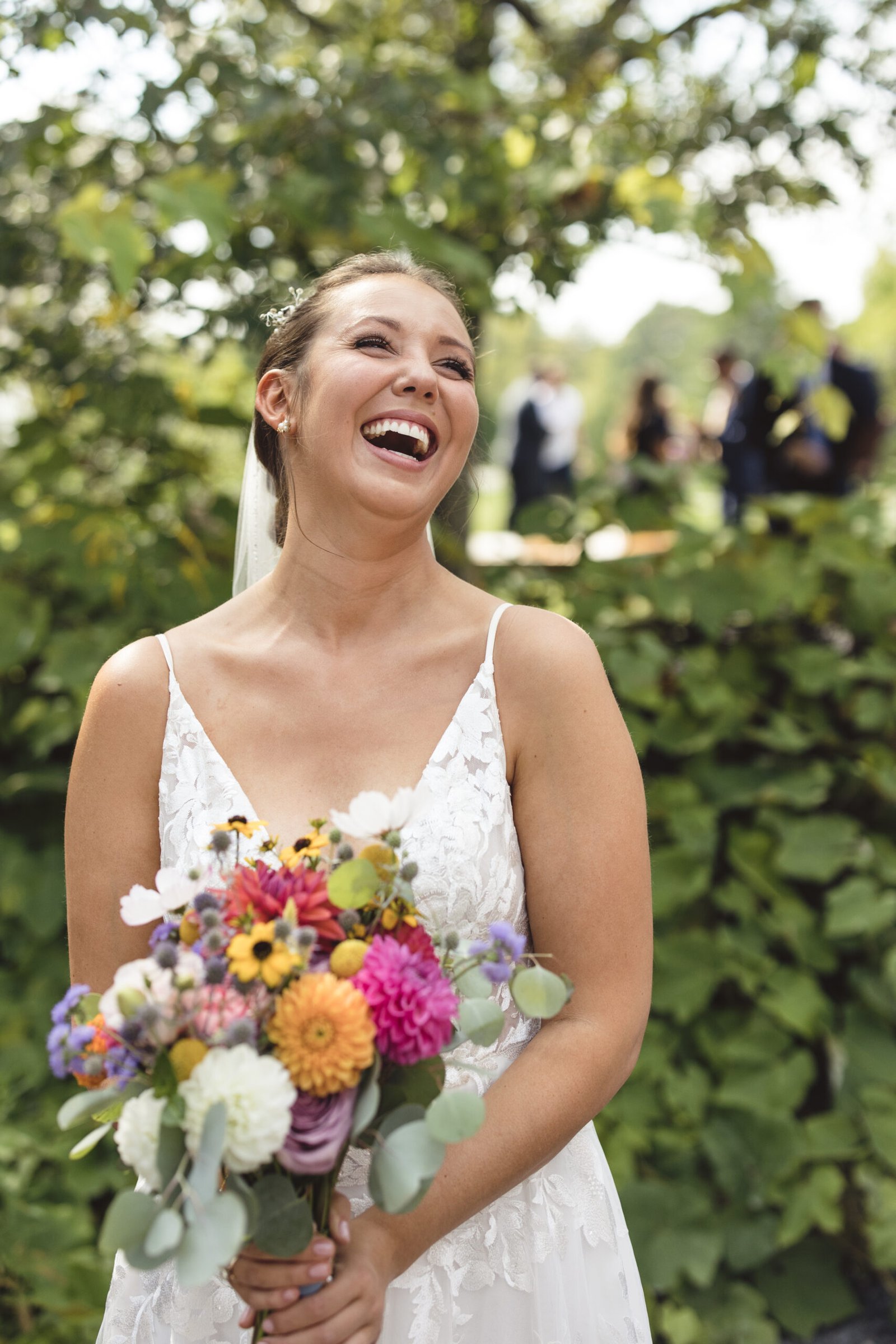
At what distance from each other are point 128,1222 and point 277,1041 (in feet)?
0.72

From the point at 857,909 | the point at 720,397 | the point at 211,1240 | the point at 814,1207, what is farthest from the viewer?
the point at 720,397

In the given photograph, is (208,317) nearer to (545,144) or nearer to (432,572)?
(545,144)

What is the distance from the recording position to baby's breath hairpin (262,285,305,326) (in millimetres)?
2047

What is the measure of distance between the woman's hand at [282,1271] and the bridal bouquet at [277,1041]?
0.08 metres

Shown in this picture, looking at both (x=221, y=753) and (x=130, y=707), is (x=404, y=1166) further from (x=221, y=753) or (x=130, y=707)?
(x=130, y=707)

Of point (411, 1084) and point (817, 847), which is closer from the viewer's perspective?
point (411, 1084)

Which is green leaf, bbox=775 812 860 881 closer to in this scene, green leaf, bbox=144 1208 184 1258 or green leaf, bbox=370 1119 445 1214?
green leaf, bbox=370 1119 445 1214

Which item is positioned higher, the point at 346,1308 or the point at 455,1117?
the point at 455,1117

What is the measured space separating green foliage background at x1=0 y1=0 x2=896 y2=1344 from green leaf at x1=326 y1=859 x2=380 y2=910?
212cm

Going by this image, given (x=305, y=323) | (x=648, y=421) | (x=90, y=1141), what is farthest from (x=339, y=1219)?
(x=648, y=421)

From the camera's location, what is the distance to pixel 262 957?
1143 millimetres

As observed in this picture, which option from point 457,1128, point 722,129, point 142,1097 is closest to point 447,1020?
point 457,1128

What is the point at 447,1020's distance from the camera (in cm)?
118

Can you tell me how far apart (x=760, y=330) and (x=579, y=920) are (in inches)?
98.6
